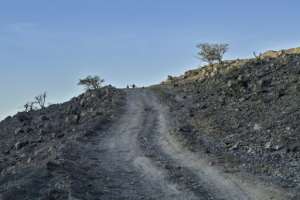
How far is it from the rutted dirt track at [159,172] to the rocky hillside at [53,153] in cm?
108

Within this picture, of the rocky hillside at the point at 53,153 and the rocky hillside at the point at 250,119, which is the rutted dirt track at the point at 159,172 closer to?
the rocky hillside at the point at 250,119

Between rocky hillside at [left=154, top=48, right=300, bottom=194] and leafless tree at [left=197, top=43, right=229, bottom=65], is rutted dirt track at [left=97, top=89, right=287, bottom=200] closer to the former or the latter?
rocky hillside at [left=154, top=48, right=300, bottom=194]

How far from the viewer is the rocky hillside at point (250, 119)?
19.5 m

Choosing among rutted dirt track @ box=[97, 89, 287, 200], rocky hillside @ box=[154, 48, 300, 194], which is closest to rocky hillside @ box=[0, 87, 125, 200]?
rutted dirt track @ box=[97, 89, 287, 200]

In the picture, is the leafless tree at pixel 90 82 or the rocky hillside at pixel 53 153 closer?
the rocky hillside at pixel 53 153

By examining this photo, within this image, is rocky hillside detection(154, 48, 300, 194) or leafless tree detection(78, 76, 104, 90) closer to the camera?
rocky hillside detection(154, 48, 300, 194)

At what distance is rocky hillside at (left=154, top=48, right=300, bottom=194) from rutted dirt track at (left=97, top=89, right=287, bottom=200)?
38.3 inches

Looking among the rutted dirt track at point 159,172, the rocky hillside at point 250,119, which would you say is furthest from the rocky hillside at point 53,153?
the rocky hillside at point 250,119

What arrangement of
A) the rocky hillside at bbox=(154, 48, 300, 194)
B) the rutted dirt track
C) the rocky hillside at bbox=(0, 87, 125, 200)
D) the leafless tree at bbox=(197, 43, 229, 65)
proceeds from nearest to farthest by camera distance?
the rutted dirt track < the rocky hillside at bbox=(0, 87, 125, 200) < the rocky hillside at bbox=(154, 48, 300, 194) < the leafless tree at bbox=(197, 43, 229, 65)

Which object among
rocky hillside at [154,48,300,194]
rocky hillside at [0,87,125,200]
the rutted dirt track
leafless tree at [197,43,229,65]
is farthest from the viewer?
leafless tree at [197,43,229,65]

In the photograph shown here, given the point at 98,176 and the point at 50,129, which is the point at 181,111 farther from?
the point at 98,176

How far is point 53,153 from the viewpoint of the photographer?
75.2ft

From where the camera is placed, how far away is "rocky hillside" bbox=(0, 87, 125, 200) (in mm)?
15680

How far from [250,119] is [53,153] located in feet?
37.6
